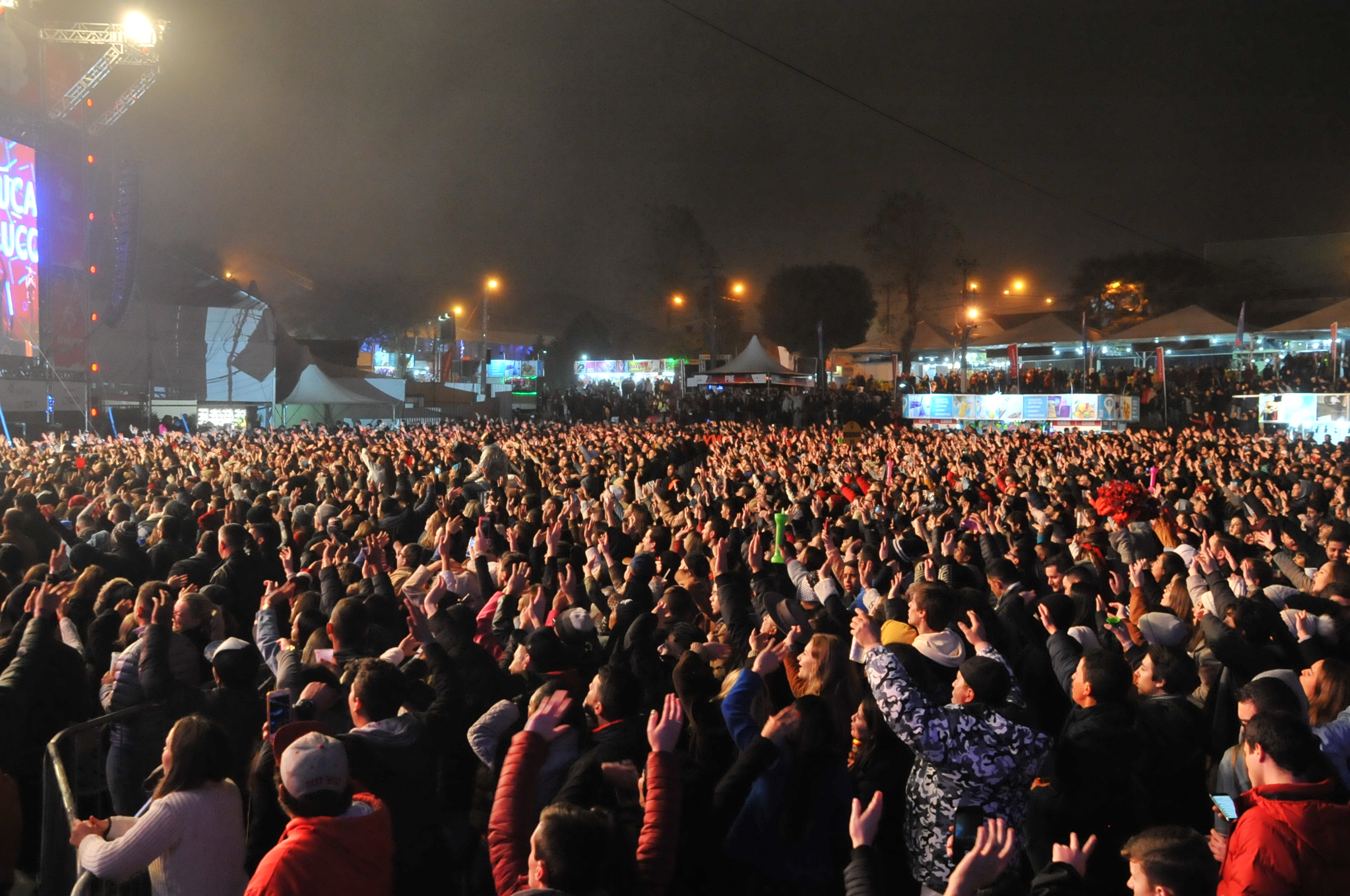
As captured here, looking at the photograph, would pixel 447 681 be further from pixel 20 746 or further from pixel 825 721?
pixel 20 746

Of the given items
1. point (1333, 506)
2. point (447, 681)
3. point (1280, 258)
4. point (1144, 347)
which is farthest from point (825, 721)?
point (1280, 258)

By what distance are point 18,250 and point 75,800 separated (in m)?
23.7

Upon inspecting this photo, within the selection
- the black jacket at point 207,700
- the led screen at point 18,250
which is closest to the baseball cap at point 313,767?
the black jacket at point 207,700

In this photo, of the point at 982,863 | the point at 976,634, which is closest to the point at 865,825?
the point at 982,863

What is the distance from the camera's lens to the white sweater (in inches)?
96.0

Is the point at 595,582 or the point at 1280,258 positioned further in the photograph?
the point at 1280,258

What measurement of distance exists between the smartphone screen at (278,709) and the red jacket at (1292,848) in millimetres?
2768

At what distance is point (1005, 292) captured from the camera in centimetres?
5525

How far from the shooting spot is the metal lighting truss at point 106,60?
24.6m

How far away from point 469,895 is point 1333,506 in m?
9.96

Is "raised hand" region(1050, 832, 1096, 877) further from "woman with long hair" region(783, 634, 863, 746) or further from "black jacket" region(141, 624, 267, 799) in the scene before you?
"black jacket" region(141, 624, 267, 799)

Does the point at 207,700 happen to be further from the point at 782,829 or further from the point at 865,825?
the point at 865,825

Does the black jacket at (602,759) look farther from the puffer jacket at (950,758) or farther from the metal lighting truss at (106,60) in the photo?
the metal lighting truss at (106,60)

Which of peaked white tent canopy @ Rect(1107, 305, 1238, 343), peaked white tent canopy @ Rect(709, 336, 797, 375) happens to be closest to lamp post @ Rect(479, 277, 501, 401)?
peaked white tent canopy @ Rect(709, 336, 797, 375)
